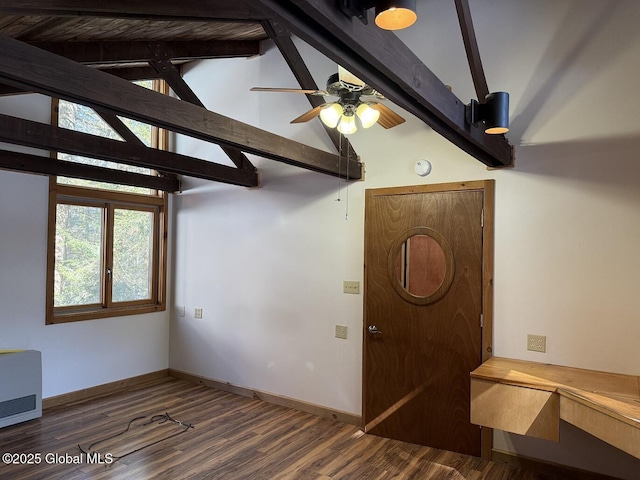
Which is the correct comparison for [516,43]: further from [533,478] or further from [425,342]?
[533,478]

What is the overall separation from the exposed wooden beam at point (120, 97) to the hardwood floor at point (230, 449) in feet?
7.37

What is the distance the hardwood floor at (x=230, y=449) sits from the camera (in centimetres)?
304

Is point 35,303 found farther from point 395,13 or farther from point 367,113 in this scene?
point 395,13

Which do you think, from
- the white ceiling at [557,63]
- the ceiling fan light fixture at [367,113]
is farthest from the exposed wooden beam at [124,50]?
the white ceiling at [557,63]

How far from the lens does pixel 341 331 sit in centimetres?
402

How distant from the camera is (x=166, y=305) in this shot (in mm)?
5316

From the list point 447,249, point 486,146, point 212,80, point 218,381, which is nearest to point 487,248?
point 447,249

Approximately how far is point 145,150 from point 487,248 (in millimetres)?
2689

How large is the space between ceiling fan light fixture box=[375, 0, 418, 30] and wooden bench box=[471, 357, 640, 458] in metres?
2.08

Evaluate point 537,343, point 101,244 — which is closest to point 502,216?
point 537,343

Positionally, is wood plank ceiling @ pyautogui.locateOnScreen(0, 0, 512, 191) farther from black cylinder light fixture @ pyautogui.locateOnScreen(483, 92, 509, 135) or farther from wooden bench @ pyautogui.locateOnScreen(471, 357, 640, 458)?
wooden bench @ pyautogui.locateOnScreen(471, 357, 640, 458)

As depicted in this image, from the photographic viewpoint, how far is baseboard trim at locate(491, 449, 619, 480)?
2.92m

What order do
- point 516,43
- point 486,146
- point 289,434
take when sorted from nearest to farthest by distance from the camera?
point 486,146 < point 516,43 < point 289,434

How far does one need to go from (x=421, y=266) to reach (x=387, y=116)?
1.32 m
